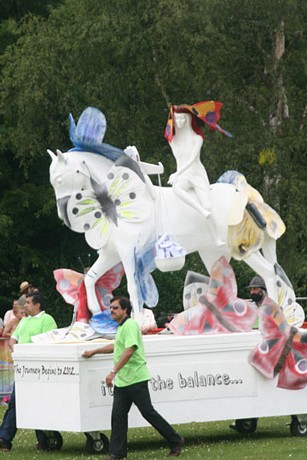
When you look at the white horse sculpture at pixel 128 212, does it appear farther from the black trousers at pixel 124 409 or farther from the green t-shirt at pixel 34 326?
the black trousers at pixel 124 409

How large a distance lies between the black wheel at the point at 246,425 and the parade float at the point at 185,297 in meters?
0.01

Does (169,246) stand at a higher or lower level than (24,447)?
higher

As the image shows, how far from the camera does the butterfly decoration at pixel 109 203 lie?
15.6 m

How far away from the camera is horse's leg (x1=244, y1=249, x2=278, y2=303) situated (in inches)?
642

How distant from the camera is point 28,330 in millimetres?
14914

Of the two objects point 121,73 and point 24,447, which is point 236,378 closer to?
point 24,447

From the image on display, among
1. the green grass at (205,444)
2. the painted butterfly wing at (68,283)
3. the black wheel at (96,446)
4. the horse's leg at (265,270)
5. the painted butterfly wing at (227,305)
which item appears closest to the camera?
the green grass at (205,444)

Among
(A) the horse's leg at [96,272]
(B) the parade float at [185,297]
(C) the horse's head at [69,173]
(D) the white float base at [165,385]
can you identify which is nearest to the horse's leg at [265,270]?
(B) the parade float at [185,297]

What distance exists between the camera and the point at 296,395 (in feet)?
49.7

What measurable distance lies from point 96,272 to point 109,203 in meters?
0.80

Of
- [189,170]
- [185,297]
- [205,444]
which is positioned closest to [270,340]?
[205,444]

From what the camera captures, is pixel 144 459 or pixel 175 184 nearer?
pixel 144 459

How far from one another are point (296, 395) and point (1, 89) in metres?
17.6

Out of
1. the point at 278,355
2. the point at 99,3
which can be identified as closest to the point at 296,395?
the point at 278,355
